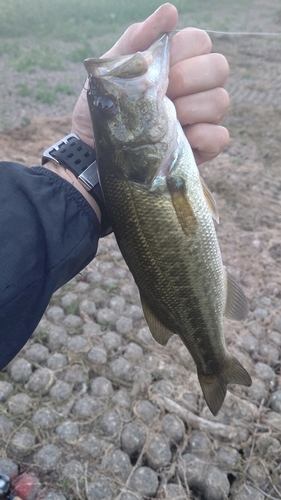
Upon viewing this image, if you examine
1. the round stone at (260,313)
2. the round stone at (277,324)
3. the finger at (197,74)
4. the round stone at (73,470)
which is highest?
the finger at (197,74)

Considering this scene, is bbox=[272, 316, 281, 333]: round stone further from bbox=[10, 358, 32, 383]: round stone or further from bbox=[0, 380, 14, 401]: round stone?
bbox=[0, 380, 14, 401]: round stone

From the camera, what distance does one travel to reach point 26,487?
108 inches

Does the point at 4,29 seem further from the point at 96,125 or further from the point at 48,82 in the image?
the point at 96,125

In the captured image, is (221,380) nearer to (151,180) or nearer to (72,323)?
(151,180)

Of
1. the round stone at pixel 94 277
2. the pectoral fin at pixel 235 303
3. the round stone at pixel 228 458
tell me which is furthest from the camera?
the round stone at pixel 94 277

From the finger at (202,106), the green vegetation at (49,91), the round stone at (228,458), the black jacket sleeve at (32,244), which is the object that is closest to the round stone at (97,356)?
the round stone at (228,458)

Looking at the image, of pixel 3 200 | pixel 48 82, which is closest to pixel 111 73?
pixel 3 200

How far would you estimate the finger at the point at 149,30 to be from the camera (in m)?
1.93

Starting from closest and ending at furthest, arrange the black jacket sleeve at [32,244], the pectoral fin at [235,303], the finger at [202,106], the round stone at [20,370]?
the black jacket sleeve at [32,244] < the finger at [202,106] < the pectoral fin at [235,303] < the round stone at [20,370]

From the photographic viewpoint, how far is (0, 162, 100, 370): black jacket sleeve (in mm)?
1791

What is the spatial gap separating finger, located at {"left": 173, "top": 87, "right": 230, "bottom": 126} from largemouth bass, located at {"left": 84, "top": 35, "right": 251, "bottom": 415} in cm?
20

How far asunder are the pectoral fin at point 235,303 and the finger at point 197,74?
0.96 meters

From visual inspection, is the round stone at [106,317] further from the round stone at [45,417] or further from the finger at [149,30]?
Result: the finger at [149,30]

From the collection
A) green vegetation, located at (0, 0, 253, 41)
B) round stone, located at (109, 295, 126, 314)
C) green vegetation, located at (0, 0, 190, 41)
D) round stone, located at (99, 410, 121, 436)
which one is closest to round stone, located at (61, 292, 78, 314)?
round stone, located at (109, 295, 126, 314)
